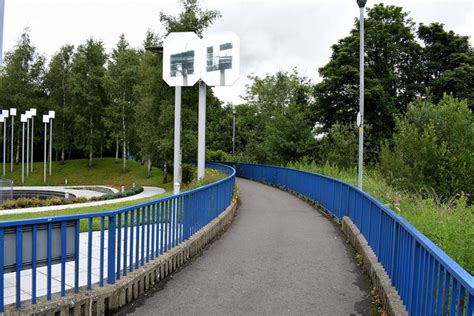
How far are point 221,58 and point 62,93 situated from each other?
4701 centimetres

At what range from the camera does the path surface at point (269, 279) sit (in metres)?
5.01

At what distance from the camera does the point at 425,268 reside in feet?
11.6

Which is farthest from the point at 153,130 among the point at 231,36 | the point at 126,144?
the point at 231,36

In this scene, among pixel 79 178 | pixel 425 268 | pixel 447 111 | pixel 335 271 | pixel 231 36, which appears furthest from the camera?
pixel 79 178

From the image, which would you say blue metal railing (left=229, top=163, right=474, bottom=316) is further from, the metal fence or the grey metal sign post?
the metal fence

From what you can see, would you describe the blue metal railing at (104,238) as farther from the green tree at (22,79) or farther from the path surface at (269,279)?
the green tree at (22,79)

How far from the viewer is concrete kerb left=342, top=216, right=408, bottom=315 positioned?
4336 millimetres

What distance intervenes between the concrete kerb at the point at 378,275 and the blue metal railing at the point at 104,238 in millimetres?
3089

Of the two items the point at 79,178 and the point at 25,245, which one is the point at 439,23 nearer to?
the point at 79,178

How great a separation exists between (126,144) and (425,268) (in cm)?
4563

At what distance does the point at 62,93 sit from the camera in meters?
52.3

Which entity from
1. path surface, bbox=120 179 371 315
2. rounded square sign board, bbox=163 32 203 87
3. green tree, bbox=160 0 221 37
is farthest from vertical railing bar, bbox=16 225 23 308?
green tree, bbox=160 0 221 37

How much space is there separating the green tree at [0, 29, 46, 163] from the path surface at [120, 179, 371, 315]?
1904 inches

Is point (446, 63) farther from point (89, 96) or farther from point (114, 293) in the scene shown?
point (114, 293)
